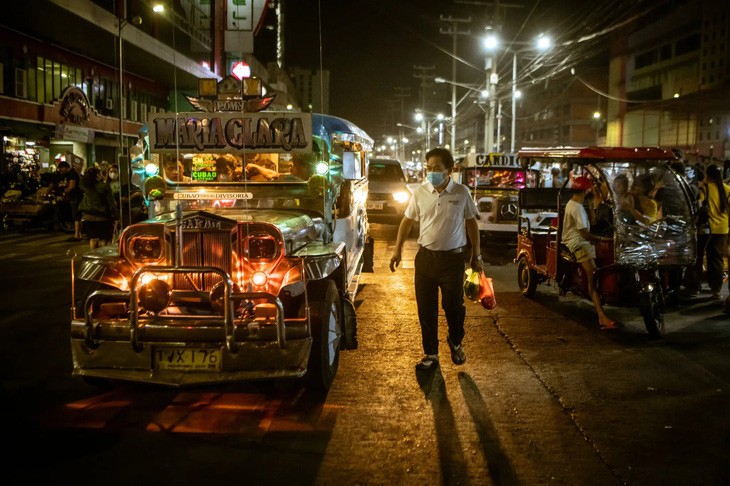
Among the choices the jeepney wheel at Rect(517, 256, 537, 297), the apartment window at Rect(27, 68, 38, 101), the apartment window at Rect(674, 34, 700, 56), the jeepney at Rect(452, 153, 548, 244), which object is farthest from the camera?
the apartment window at Rect(674, 34, 700, 56)

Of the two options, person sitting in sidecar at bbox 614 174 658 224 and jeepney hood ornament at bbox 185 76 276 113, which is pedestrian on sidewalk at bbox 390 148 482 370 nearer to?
jeepney hood ornament at bbox 185 76 276 113

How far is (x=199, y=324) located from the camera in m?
4.79

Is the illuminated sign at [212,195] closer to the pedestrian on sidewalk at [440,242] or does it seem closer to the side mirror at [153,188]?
the side mirror at [153,188]

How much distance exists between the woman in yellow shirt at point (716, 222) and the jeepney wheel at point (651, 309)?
9.09 ft

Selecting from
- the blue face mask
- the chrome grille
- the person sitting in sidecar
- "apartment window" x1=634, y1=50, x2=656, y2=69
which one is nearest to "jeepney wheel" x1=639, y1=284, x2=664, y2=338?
the person sitting in sidecar

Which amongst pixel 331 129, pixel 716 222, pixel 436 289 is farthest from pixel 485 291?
pixel 716 222

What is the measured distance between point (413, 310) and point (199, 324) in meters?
4.65

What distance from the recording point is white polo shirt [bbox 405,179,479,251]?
602 centimetres

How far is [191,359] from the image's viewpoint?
4.73 meters

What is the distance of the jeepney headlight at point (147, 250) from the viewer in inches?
210

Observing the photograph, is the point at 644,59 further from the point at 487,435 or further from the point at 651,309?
the point at 487,435

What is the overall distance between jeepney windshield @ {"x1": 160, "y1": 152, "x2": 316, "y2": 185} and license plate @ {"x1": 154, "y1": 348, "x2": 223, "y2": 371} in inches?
120

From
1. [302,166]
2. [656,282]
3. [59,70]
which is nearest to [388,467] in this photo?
[302,166]

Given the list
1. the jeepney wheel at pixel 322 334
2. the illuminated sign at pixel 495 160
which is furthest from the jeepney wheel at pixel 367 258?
the illuminated sign at pixel 495 160
